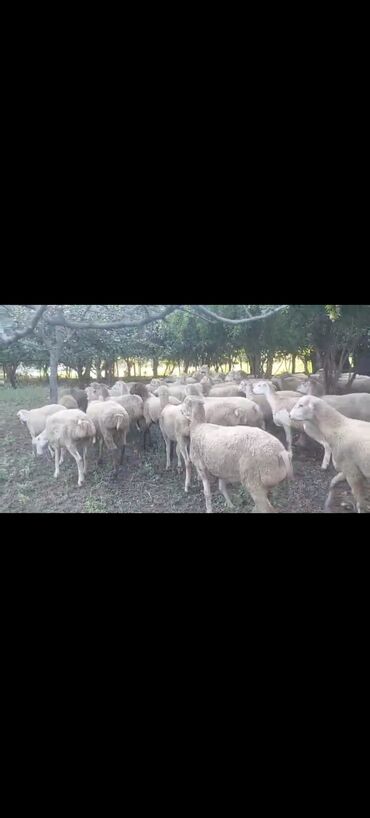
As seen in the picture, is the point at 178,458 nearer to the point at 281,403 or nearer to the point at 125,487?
the point at 125,487

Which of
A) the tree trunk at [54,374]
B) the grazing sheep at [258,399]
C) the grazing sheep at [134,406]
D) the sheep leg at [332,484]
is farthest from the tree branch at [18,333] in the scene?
the sheep leg at [332,484]

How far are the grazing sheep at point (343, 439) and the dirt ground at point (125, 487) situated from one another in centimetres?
8

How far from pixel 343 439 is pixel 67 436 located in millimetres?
1977

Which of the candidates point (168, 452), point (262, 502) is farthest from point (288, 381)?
point (168, 452)

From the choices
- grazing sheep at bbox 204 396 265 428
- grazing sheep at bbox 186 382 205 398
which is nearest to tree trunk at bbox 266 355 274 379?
grazing sheep at bbox 204 396 265 428

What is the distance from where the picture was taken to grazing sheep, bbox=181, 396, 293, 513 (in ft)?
10.6

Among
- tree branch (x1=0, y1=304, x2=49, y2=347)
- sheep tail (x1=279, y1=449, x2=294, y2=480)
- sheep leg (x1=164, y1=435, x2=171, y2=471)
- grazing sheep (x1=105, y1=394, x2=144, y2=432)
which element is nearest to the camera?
sheep tail (x1=279, y1=449, x2=294, y2=480)

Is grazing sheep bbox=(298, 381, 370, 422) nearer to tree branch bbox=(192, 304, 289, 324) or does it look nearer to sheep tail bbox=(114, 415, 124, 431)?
tree branch bbox=(192, 304, 289, 324)

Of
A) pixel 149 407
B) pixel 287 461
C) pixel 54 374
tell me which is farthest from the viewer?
pixel 149 407

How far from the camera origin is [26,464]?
3410 millimetres

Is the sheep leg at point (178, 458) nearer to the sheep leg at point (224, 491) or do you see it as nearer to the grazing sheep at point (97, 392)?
the sheep leg at point (224, 491)

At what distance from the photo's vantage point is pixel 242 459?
10.7 ft

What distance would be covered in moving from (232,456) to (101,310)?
1.38m

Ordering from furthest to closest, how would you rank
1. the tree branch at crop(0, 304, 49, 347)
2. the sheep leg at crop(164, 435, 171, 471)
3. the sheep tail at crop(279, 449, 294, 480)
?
the sheep leg at crop(164, 435, 171, 471) < the tree branch at crop(0, 304, 49, 347) < the sheep tail at crop(279, 449, 294, 480)
